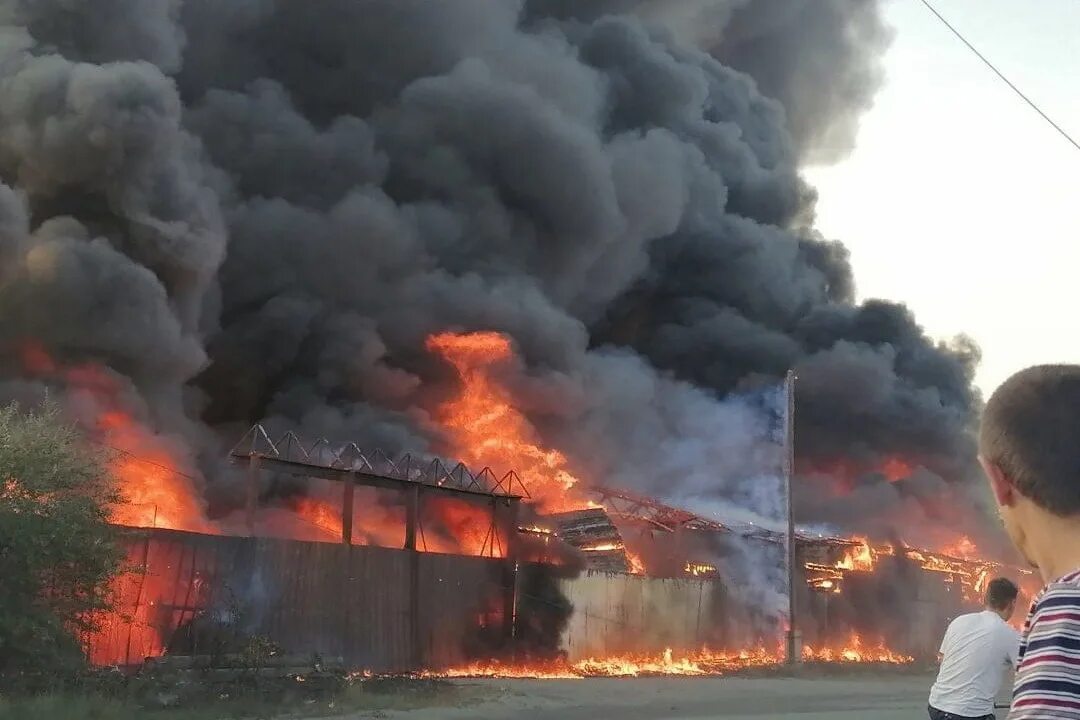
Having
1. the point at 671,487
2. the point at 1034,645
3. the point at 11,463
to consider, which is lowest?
the point at 1034,645

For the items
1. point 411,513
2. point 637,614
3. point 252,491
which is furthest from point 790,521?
point 252,491

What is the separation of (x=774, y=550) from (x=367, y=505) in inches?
490

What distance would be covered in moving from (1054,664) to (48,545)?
13363 mm

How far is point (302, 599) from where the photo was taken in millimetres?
18750

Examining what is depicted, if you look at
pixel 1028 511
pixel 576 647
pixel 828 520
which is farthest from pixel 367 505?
pixel 1028 511

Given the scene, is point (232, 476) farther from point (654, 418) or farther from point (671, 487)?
point (654, 418)

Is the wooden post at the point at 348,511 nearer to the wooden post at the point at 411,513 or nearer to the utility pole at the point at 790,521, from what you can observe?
the wooden post at the point at 411,513

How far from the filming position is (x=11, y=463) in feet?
43.5

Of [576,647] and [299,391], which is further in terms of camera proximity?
[299,391]

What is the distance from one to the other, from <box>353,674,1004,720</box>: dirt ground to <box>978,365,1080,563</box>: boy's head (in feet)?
44.9

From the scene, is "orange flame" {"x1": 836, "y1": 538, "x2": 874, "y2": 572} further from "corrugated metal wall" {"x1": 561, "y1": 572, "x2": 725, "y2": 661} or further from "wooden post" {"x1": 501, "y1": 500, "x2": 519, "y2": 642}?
"wooden post" {"x1": 501, "y1": 500, "x2": 519, "y2": 642}

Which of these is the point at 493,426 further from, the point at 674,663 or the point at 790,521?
the point at 790,521

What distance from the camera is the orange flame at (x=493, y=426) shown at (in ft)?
104

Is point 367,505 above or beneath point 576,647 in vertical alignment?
above
